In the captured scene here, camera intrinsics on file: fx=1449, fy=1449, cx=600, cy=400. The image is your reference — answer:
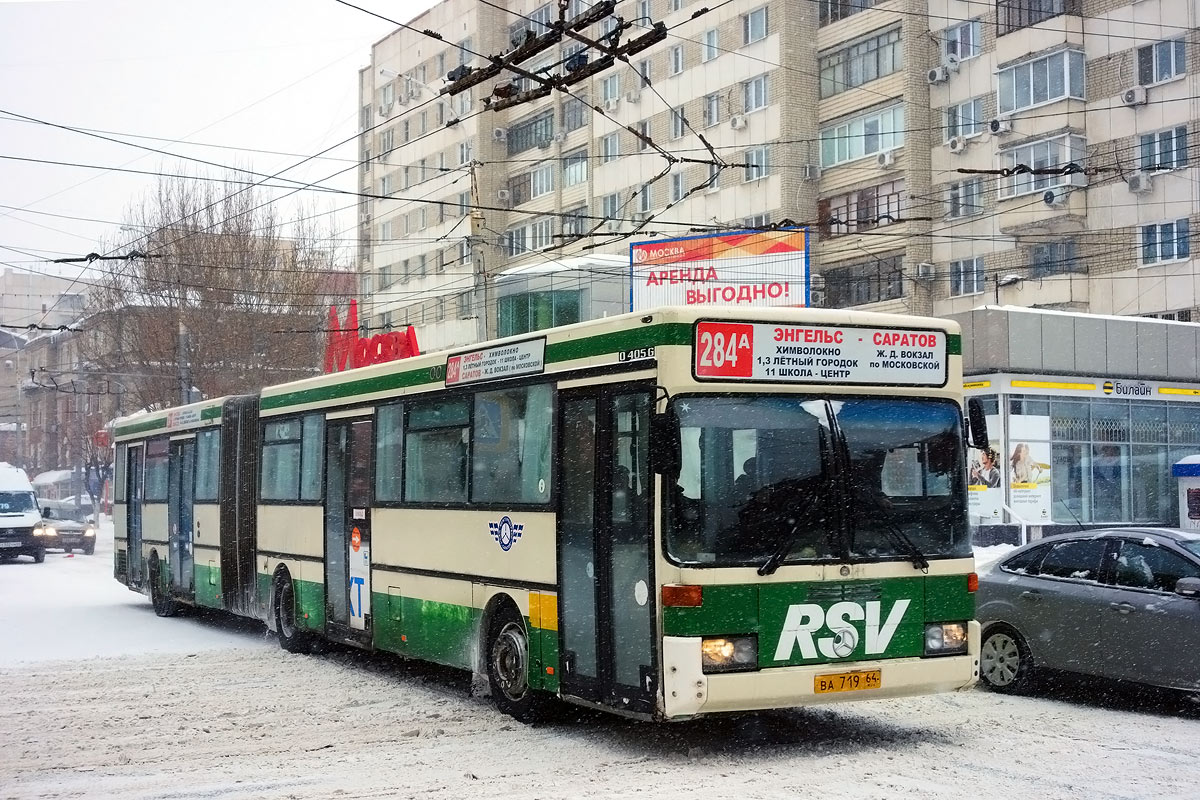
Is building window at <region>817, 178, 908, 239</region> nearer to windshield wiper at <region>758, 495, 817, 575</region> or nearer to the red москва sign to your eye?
the red москва sign

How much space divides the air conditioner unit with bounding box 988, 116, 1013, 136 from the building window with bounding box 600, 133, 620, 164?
50.7 ft

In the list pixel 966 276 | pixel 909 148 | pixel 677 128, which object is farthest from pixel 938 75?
pixel 677 128

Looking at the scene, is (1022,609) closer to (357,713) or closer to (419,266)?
(357,713)

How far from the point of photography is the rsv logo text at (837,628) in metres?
8.92

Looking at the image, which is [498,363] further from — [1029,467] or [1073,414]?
[1073,414]

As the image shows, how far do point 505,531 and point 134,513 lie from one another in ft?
44.4

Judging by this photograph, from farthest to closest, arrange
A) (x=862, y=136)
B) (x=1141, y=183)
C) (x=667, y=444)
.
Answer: (x=862, y=136), (x=1141, y=183), (x=667, y=444)

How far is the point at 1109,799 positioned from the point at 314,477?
32.2ft

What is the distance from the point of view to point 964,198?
40.5 meters

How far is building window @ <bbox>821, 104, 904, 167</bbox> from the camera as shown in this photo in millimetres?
41500

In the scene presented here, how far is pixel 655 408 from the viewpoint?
9023 millimetres

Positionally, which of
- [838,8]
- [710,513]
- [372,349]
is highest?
[838,8]

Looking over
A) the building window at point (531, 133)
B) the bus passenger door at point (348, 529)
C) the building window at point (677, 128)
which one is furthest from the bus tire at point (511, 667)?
the building window at point (531, 133)

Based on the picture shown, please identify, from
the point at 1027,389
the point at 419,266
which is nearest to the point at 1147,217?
the point at 1027,389
